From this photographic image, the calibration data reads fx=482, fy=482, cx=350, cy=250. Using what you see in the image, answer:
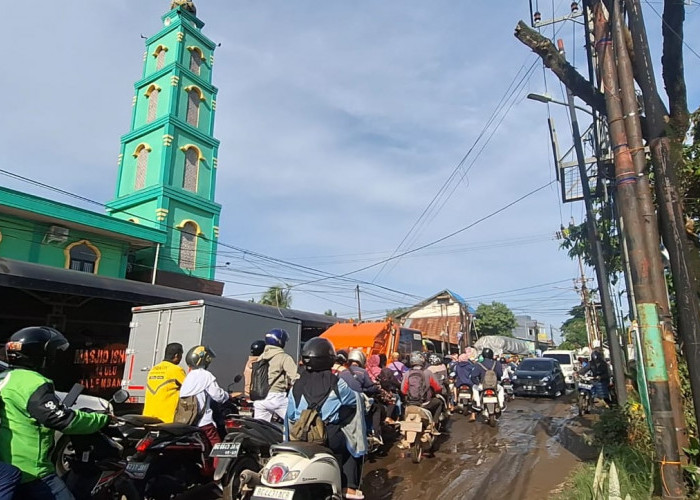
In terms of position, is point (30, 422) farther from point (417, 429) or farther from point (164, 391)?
point (417, 429)

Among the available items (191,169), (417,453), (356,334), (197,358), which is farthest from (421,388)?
(191,169)

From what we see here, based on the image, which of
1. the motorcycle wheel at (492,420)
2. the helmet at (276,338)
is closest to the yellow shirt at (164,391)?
the helmet at (276,338)

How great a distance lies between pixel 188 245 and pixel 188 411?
18.2m

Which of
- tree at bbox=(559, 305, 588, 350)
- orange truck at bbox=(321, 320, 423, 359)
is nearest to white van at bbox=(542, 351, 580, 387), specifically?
orange truck at bbox=(321, 320, 423, 359)

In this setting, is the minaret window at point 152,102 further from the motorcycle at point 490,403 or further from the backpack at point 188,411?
the backpack at point 188,411

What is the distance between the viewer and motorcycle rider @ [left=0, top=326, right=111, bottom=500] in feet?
8.99

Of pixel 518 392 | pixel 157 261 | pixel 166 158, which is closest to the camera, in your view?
pixel 518 392

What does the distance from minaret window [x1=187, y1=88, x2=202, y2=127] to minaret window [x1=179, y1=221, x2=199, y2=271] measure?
18.0ft

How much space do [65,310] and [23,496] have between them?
43.4ft

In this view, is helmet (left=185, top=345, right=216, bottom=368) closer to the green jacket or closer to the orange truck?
the green jacket

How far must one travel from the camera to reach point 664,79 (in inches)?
204

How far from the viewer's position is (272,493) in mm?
3674

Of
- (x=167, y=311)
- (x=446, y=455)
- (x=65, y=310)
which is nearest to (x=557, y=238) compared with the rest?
(x=446, y=455)

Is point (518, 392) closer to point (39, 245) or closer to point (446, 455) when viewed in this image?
point (446, 455)
